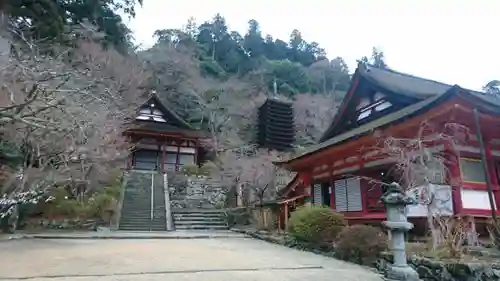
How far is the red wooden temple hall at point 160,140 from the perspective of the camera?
26391mm

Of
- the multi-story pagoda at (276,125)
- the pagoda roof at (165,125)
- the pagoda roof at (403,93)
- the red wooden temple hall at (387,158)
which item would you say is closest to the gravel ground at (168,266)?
the red wooden temple hall at (387,158)

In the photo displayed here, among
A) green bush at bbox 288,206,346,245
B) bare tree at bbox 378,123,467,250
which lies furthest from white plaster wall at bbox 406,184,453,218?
green bush at bbox 288,206,346,245

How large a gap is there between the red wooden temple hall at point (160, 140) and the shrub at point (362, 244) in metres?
20.5

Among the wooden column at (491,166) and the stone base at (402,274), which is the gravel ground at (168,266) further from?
the wooden column at (491,166)

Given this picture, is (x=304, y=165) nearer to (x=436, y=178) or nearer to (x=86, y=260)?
(x=436, y=178)

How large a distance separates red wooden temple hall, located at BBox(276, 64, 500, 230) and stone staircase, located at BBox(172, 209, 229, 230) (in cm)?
349

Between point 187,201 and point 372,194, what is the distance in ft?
35.0

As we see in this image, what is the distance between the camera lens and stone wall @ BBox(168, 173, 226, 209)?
18.8 meters

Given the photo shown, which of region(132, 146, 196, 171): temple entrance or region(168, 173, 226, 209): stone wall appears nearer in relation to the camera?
region(168, 173, 226, 209): stone wall

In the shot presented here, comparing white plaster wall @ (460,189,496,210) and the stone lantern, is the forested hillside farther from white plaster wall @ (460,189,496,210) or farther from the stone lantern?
the stone lantern

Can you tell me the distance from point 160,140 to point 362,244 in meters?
22.0

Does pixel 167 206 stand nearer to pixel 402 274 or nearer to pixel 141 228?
pixel 141 228

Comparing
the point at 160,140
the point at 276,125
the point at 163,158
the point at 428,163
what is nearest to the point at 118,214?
the point at 163,158

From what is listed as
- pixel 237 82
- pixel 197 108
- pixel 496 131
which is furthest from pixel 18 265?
pixel 237 82
